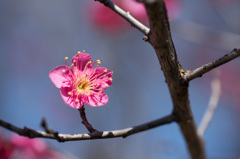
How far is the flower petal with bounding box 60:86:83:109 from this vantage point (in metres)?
0.92

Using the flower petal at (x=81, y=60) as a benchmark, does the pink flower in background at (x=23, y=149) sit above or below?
below

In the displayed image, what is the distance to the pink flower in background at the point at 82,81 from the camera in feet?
3.17

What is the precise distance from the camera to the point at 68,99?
94cm

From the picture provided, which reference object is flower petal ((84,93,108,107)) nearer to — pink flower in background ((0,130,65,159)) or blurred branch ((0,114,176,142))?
blurred branch ((0,114,176,142))

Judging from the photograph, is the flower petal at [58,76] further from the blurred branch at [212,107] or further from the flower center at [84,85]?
the blurred branch at [212,107]

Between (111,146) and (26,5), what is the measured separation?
254 cm

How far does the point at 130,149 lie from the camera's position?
2975 millimetres

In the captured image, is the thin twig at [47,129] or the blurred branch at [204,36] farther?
the blurred branch at [204,36]

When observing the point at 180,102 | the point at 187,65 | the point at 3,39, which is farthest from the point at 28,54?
the point at 180,102

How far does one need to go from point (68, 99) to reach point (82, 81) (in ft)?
0.55

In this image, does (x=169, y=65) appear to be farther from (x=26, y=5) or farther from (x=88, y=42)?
(x=26, y=5)

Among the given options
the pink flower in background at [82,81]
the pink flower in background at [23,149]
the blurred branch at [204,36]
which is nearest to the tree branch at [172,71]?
the pink flower in background at [82,81]

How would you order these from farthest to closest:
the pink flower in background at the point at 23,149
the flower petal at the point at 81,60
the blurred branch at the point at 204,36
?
the blurred branch at the point at 204,36 → the pink flower in background at the point at 23,149 → the flower petal at the point at 81,60

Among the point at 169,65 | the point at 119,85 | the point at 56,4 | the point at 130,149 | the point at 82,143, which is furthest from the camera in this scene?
the point at 56,4
